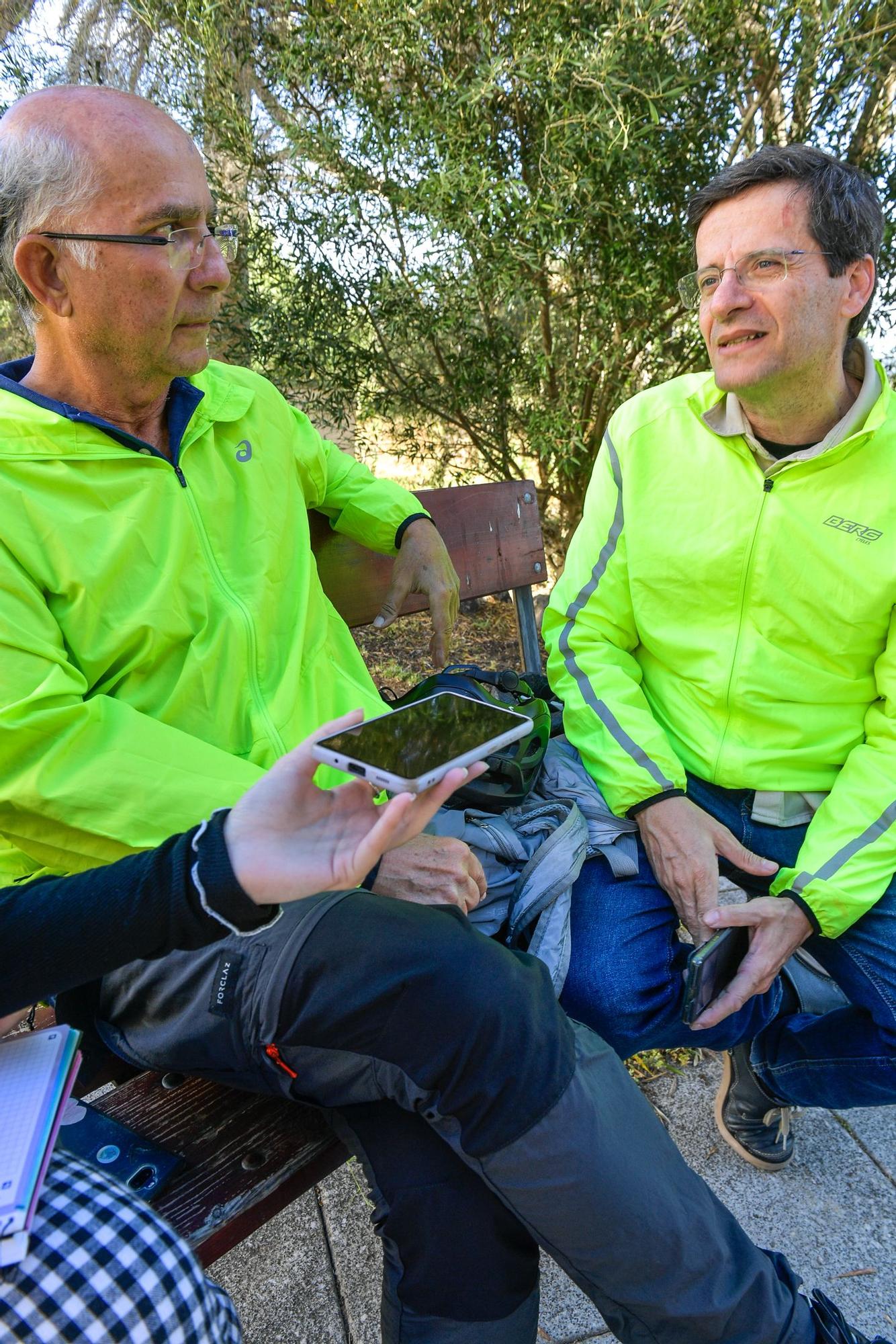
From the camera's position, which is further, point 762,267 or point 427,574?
point 427,574

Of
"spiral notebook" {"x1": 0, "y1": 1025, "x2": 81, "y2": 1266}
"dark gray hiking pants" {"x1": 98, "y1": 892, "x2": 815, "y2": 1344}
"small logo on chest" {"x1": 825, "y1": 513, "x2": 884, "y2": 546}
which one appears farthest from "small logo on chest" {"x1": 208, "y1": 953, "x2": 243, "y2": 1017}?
"small logo on chest" {"x1": 825, "y1": 513, "x2": 884, "y2": 546}

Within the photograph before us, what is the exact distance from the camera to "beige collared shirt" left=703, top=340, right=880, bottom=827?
2.30 metres

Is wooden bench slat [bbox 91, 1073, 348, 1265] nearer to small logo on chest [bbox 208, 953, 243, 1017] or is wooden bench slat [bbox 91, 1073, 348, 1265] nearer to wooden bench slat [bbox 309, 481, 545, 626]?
small logo on chest [bbox 208, 953, 243, 1017]

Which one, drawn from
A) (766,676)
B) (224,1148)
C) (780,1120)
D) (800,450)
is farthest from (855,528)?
(224,1148)

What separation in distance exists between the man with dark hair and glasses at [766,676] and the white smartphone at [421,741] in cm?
82

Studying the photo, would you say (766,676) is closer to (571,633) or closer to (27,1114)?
(571,633)

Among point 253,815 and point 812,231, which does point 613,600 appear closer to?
point 812,231

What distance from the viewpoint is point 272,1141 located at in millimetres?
1736

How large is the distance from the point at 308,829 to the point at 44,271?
1.45m

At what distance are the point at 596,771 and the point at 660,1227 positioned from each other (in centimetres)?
112

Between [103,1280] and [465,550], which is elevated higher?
[465,550]

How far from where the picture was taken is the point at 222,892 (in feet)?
4.32

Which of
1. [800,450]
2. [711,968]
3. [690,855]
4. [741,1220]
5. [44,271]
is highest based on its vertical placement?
[44,271]

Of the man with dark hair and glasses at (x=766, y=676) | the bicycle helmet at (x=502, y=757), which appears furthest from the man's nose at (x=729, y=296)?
the bicycle helmet at (x=502, y=757)
